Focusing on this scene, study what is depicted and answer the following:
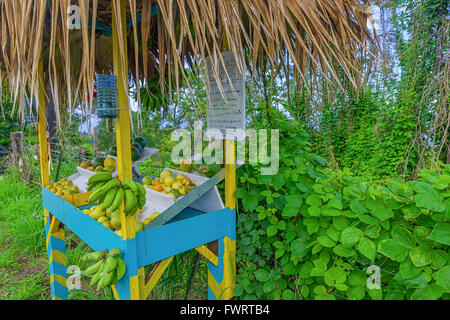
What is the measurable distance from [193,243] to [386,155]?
4.74m

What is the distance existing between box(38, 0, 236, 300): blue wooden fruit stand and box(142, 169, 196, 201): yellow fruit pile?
0.07 m

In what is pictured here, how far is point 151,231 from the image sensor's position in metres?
1.32

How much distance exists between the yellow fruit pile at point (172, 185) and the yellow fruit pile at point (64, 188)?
581 millimetres

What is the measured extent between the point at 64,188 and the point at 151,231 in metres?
1.07

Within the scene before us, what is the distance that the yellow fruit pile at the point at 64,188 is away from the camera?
1.91 meters

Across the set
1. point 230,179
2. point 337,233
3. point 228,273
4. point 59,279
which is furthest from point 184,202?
point 59,279

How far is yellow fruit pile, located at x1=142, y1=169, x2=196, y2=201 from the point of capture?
1512 mm

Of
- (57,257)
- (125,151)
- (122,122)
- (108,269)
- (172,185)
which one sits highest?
(122,122)

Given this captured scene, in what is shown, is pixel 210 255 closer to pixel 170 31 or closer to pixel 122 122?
pixel 122 122

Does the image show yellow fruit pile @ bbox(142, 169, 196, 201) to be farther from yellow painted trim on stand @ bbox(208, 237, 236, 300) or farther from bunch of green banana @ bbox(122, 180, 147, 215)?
yellow painted trim on stand @ bbox(208, 237, 236, 300)

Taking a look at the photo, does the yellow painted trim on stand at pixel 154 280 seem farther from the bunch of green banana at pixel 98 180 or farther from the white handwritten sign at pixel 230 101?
the white handwritten sign at pixel 230 101

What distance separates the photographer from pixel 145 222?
1.38 meters

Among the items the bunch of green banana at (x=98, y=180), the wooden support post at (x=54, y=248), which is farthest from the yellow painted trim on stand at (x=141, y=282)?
the wooden support post at (x=54, y=248)
